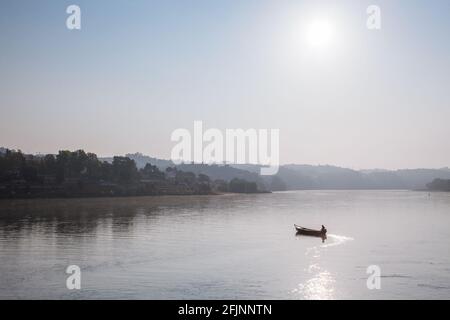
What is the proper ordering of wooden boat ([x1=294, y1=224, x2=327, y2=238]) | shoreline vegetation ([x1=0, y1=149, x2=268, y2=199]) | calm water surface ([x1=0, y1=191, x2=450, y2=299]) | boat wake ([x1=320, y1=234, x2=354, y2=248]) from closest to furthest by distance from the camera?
calm water surface ([x1=0, y1=191, x2=450, y2=299]) < boat wake ([x1=320, y1=234, x2=354, y2=248]) < wooden boat ([x1=294, y1=224, x2=327, y2=238]) < shoreline vegetation ([x1=0, y1=149, x2=268, y2=199])

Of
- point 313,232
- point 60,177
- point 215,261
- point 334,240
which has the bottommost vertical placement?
point 334,240

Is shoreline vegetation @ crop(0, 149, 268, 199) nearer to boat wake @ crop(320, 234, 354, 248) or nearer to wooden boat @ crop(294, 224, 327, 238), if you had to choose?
wooden boat @ crop(294, 224, 327, 238)

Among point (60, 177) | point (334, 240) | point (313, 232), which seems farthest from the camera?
point (60, 177)

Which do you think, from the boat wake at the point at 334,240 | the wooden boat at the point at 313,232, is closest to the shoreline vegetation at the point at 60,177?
the wooden boat at the point at 313,232

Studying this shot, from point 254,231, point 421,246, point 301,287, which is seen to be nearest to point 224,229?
point 254,231

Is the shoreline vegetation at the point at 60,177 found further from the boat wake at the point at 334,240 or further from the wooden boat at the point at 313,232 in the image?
the boat wake at the point at 334,240

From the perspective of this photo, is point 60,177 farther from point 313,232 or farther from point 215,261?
point 215,261

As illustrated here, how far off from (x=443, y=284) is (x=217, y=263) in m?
20.3

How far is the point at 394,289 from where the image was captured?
38062 millimetres

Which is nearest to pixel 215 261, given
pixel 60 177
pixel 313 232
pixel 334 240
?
pixel 334 240

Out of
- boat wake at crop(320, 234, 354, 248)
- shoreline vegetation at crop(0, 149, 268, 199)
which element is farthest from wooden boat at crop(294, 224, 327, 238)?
shoreline vegetation at crop(0, 149, 268, 199)

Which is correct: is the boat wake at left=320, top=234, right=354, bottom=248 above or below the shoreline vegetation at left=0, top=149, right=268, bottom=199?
below
